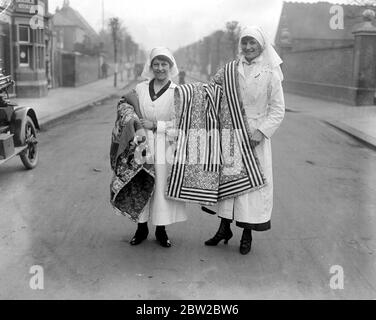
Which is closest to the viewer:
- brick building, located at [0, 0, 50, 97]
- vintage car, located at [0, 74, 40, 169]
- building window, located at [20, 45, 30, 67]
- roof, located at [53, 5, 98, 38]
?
vintage car, located at [0, 74, 40, 169]

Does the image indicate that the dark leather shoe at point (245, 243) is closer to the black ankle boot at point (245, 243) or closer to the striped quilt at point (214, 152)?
the black ankle boot at point (245, 243)

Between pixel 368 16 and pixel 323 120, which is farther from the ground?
pixel 368 16

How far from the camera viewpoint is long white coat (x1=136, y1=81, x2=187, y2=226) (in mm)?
4285

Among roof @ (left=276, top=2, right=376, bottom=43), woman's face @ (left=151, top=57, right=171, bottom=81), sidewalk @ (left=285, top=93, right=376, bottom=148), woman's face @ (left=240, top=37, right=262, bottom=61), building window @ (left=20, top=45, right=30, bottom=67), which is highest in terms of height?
roof @ (left=276, top=2, right=376, bottom=43)

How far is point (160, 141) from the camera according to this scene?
14.1ft

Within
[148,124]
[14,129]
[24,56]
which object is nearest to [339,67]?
[24,56]

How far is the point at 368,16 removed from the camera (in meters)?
20.6

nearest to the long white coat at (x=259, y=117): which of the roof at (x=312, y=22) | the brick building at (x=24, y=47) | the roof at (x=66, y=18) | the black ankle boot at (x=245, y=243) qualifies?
the black ankle boot at (x=245, y=243)

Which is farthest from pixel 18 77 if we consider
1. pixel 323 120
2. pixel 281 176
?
pixel 281 176

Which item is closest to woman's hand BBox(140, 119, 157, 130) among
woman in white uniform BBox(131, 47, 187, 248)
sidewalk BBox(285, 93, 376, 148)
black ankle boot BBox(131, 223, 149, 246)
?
woman in white uniform BBox(131, 47, 187, 248)

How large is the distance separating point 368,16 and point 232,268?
18.9 m

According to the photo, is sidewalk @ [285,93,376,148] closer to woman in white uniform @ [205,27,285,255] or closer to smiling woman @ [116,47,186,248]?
woman in white uniform @ [205,27,285,255]

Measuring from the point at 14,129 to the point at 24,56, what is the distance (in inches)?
542
